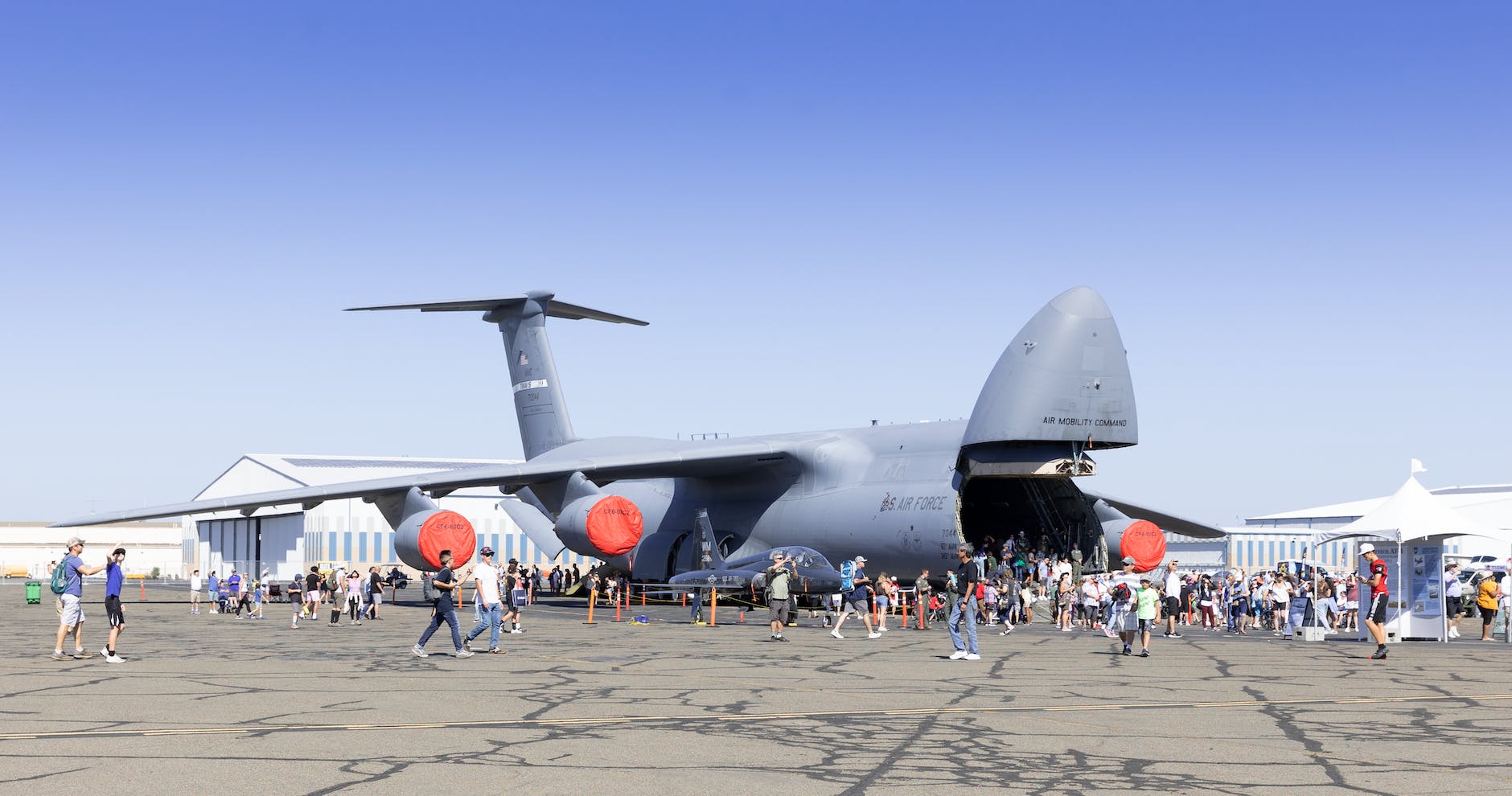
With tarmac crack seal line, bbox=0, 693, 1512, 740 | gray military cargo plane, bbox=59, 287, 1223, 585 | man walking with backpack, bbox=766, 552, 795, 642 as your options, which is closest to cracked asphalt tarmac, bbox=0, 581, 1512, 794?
tarmac crack seal line, bbox=0, 693, 1512, 740

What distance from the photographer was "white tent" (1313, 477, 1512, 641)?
21.6 meters

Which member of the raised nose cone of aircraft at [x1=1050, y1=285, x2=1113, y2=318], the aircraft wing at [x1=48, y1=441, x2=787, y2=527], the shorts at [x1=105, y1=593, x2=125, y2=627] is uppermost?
the raised nose cone of aircraft at [x1=1050, y1=285, x2=1113, y2=318]

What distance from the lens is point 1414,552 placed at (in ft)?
72.3

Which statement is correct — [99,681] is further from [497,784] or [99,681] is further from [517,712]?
[497,784]

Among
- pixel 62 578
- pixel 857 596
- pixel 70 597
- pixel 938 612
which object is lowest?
pixel 938 612

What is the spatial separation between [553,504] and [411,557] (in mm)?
5163

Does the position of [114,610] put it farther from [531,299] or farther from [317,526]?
[317,526]

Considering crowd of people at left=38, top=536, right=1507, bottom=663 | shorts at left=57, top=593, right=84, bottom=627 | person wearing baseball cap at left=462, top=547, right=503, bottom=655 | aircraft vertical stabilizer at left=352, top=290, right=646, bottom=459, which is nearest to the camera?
shorts at left=57, top=593, right=84, bottom=627

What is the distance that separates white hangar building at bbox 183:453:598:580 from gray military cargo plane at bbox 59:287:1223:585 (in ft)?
64.8

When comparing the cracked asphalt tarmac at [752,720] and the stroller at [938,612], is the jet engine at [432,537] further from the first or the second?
the stroller at [938,612]

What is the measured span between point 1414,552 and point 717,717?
15.1 metres

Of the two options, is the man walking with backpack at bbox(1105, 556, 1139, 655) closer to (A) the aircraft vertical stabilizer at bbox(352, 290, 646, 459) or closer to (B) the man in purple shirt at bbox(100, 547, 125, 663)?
(B) the man in purple shirt at bbox(100, 547, 125, 663)

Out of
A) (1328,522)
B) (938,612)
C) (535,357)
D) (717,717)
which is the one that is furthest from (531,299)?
(1328,522)

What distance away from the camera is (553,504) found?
32688 mm
